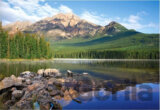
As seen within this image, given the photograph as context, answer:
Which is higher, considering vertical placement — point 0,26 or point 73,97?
point 0,26

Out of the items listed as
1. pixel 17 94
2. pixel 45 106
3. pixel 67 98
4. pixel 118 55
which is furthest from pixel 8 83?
pixel 118 55

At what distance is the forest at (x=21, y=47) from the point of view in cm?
7938

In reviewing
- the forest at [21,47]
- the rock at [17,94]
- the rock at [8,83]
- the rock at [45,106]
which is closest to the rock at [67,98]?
the rock at [45,106]

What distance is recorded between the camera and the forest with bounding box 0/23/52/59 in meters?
79.4

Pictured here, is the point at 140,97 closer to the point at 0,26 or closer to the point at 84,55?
the point at 0,26

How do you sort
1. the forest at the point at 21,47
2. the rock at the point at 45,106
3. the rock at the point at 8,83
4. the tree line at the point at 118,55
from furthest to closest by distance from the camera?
the tree line at the point at 118,55, the forest at the point at 21,47, the rock at the point at 8,83, the rock at the point at 45,106

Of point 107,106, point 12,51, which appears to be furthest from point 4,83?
point 12,51

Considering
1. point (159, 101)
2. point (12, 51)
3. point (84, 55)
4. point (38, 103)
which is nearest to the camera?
point (38, 103)

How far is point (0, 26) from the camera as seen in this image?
80.7 m

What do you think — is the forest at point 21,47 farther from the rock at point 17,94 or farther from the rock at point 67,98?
the rock at point 67,98

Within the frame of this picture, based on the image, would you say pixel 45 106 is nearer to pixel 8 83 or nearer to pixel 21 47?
pixel 8 83

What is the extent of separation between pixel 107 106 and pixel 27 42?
85166 millimetres

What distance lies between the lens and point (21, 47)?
281 ft

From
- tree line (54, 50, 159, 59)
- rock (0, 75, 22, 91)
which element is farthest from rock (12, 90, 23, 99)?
tree line (54, 50, 159, 59)
